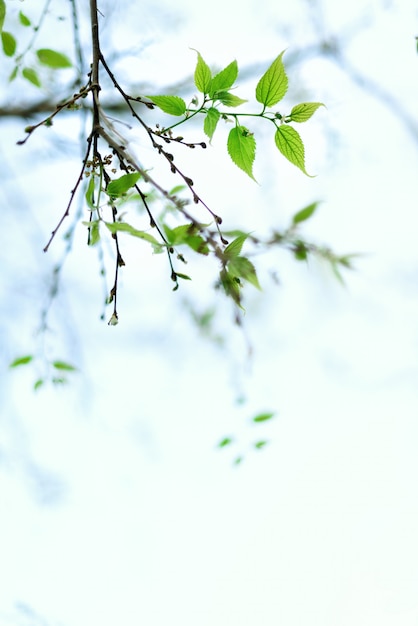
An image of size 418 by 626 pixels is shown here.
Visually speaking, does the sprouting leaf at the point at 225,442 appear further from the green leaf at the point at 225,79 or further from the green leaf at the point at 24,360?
the green leaf at the point at 225,79

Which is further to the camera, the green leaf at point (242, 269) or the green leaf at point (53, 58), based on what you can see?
the green leaf at point (53, 58)

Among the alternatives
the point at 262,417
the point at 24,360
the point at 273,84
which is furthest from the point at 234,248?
the point at 262,417

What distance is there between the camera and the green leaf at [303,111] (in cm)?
37

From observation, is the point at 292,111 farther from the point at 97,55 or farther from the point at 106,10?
the point at 106,10

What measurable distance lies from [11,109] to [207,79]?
Result: 2.36 feet

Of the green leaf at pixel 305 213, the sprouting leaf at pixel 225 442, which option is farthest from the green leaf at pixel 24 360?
the green leaf at pixel 305 213

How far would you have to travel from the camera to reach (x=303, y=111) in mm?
374

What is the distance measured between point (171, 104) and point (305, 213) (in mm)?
153

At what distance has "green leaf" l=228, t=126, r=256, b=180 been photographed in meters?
0.37

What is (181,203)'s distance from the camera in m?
0.30

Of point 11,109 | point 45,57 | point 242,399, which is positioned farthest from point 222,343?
point 45,57

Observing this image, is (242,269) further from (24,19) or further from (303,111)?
(24,19)

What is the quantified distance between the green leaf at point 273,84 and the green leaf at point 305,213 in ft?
0.36

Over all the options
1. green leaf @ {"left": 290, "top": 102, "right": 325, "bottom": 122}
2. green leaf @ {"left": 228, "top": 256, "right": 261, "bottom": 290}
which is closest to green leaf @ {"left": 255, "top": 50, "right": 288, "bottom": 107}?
green leaf @ {"left": 290, "top": 102, "right": 325, "bottom": 122}
